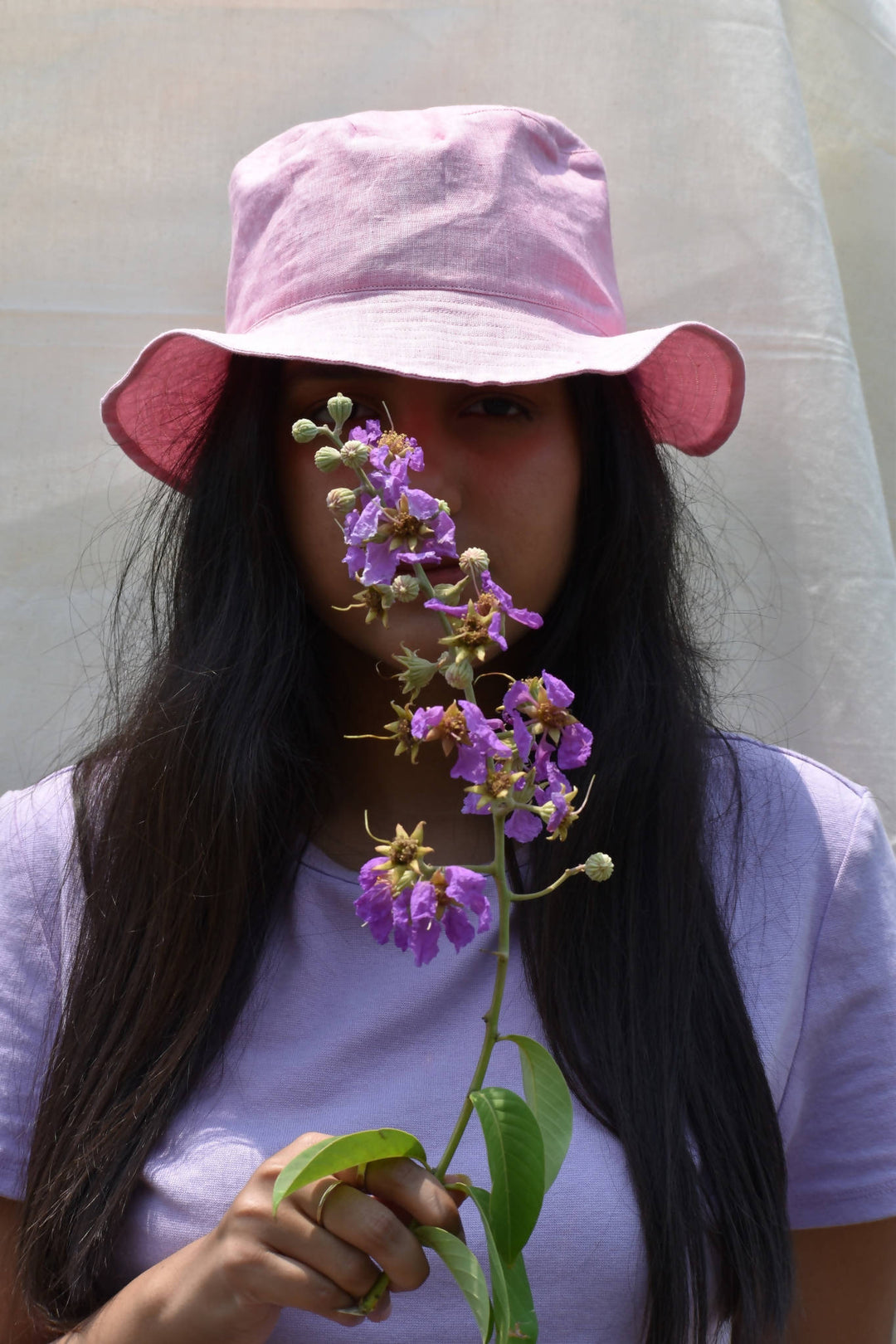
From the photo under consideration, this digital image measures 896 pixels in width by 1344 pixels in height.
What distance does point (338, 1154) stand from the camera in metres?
0.61

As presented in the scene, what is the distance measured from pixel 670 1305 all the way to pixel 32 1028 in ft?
1.70

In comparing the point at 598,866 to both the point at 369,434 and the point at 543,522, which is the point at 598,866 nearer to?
the point at 369,434

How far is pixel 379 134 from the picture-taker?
1054 mm

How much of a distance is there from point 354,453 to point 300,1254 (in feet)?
1.37

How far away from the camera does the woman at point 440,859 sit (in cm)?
93

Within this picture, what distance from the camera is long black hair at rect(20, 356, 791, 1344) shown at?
94 cm

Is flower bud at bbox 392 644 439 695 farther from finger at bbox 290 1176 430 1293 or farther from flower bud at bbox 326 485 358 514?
finger at bbox 290 1176 430 1293

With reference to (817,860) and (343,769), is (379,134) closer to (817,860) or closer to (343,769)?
(343,769)

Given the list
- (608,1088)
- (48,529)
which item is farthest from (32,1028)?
(48,529)

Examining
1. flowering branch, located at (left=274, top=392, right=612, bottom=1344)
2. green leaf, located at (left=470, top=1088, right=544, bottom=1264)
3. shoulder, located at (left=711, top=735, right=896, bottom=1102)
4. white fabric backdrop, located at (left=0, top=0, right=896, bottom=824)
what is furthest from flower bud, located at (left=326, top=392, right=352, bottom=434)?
white fabric backdrop, located at (left=0, top=0, right=896, bottom=824)

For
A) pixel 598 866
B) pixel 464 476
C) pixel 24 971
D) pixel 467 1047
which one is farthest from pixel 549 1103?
pixel 24 971

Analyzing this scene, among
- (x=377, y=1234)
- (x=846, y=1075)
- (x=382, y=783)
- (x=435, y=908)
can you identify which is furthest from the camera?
(x=382, y=783)

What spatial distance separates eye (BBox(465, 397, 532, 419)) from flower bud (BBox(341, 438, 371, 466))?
A: 0.40m

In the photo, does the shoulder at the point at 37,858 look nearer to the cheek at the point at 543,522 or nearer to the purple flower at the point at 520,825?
the cheek at the point at 543,522
